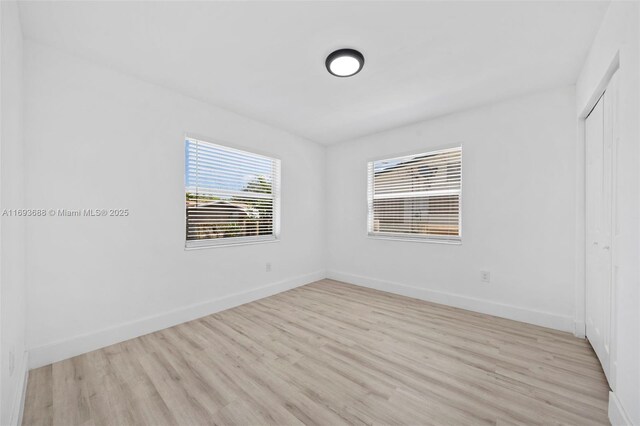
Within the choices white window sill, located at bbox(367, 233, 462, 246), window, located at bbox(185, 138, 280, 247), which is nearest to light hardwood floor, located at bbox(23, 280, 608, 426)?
white window sill, located at bbox(367, 233, 462, 246)

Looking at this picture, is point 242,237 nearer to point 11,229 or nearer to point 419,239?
point 11,229

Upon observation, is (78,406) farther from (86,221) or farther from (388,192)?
(388,192)

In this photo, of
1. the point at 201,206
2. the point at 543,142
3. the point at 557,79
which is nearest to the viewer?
the point at 557,79

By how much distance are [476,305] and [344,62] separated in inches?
124

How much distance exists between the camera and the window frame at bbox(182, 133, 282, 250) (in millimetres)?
2986

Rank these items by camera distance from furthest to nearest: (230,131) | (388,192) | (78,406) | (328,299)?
(388,192) → (328,299) → (230,131) → (78,406)

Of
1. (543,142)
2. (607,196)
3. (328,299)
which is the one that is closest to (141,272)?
(328,299)

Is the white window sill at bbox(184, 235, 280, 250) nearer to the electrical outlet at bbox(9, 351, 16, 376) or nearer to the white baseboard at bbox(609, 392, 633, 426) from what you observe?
the electrical outlet at bbox(9, 351, 16, 376)

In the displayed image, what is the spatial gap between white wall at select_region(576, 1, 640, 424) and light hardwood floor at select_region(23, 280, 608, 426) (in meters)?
0.32

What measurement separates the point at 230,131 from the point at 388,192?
2.51 m

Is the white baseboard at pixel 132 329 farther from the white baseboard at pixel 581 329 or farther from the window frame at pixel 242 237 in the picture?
the white baseboard at pixel 581 329

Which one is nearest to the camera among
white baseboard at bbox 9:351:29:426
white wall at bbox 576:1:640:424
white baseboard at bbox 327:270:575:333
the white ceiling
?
white wall at bbox 576:1:640:424

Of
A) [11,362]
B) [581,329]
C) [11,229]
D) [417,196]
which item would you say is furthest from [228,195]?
[581,329]

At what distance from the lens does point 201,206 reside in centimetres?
316
